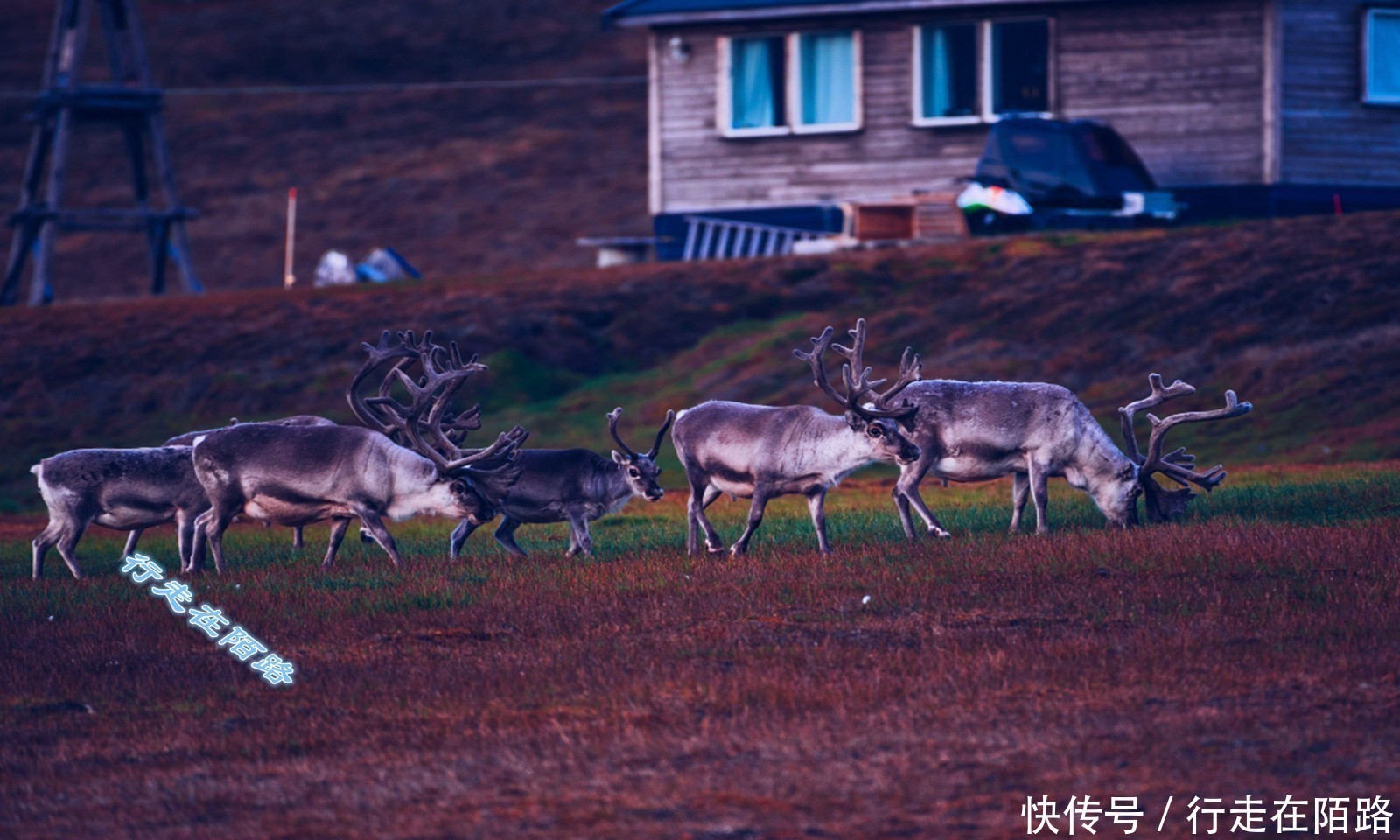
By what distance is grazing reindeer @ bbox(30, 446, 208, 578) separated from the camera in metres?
15.9

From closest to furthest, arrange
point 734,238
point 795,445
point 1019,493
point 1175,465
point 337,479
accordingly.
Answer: point 795,445, point 337,479, point 1175,465, point 1019,493, point 734,238

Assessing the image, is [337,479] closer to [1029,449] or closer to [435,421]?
[435,421]

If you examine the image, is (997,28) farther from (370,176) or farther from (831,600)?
(370,176)

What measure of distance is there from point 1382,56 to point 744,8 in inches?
480

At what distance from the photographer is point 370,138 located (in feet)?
228

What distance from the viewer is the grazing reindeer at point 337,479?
15492 mm

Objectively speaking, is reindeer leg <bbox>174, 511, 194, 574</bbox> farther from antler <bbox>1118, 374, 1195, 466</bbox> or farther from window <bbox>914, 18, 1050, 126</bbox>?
window <bbox>914, 18, 1050, 126</bbox>

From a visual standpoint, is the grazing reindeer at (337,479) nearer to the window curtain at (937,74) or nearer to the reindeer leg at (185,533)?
the reindeer leg at (185,533)

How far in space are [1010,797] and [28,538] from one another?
16515 mm

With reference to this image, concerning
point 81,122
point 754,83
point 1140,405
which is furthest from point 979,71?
point 1140,405

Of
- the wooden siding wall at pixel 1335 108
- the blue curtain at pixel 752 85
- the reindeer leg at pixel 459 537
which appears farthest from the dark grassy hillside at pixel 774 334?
the reindeer leg at pixel 459 537

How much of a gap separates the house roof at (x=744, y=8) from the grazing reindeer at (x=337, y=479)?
68.8ft

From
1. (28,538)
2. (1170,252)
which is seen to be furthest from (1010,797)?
(1170,252)

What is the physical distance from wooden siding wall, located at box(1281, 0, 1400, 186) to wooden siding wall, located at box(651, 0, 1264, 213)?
937mm
